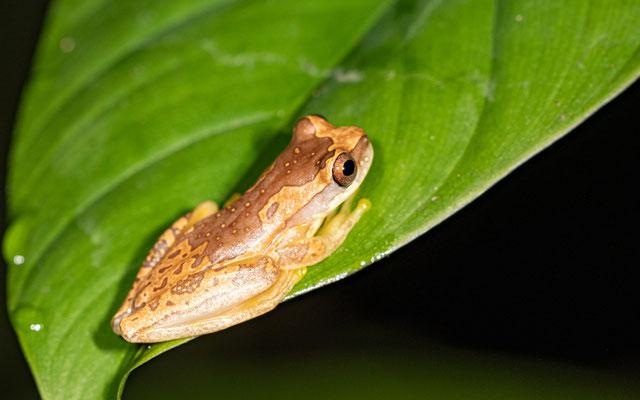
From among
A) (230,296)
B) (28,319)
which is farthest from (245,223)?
(28,319)

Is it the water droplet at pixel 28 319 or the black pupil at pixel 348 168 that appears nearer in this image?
the water droplet at pixel 28 319

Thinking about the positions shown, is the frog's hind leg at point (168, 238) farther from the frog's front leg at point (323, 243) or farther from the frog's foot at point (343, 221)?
the frog's foot at point (343, 221)

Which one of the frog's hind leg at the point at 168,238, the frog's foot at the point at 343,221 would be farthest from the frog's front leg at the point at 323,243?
the frog's hind leg at the point at 168,238

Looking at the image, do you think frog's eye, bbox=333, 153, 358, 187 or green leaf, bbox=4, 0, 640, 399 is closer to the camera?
green leaf, bbox=4, 0, 640, 399

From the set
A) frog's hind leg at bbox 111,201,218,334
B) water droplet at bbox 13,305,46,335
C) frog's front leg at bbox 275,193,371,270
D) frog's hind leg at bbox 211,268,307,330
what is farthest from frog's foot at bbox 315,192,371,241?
water droplet at bbox 13,305,46,335

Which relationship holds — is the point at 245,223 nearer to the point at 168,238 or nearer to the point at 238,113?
the point at 168,238

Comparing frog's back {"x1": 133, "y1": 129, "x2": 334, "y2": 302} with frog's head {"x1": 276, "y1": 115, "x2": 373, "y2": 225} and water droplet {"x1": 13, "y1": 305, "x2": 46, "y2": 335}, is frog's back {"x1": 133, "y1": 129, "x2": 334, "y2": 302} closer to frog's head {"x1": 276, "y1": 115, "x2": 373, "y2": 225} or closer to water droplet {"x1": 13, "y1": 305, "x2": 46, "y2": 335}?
frog's head {"x1": 276, "y1": 115, "x2": 373, "y2": 225}

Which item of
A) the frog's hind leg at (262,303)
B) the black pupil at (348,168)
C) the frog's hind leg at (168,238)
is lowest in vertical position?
the frog's hind leg at (262,303)

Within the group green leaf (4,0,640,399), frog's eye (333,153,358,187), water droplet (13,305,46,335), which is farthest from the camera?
frog's eye (333,153,358,187)
